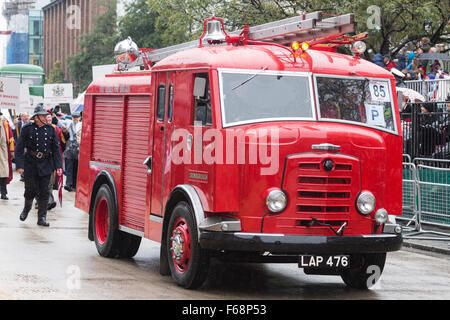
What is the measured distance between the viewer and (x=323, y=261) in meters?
8.83

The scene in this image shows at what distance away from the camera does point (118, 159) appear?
1165 cm

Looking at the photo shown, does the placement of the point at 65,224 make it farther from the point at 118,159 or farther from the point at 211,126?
the point at 211,126

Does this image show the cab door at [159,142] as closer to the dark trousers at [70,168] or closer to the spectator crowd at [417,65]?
the spectator crowd at [417,65]

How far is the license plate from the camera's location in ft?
28.8

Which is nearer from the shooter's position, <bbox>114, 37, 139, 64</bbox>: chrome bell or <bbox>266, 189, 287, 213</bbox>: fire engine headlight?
<bbox>266, 189, 287, 213</bbox>: fire engine headlight

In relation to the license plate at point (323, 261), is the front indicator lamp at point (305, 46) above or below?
above

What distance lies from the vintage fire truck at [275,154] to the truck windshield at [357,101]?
0.5 inches

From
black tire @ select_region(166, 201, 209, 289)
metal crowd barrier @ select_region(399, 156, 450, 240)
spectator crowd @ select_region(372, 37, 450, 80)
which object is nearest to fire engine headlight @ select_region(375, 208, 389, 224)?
black tire @ select_region(166, 201, 209, 289)

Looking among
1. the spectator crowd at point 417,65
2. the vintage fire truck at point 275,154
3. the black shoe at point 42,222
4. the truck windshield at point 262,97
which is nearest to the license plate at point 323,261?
the vintage fire truck at point 275,154

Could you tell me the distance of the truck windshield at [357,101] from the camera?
9312mm

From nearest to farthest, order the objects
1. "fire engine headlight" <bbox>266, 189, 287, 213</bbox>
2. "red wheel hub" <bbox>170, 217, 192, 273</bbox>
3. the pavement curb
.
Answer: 1. "fire engine headlight" <bbox>266, 189, 287, 213</bbox>
2. "red wheel hub" <bbox>170, 217, 192, 273</bbox>
3. the pavement curb

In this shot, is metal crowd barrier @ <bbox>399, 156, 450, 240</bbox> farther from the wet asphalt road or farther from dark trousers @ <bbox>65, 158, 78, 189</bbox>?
dark trousers @ <bbox>65, 158, 78, 189</bbox>

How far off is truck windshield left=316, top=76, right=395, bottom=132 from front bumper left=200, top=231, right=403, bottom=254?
130cm
